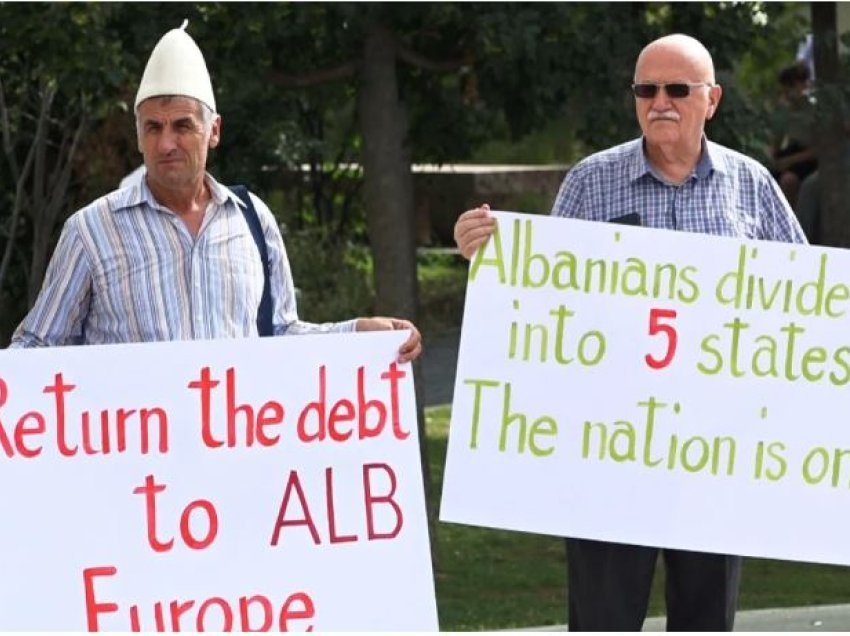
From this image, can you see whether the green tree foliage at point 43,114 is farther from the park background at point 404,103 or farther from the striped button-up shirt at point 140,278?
the striped button-up shirt at point 140,278

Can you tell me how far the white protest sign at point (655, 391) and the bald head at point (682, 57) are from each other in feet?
1.28

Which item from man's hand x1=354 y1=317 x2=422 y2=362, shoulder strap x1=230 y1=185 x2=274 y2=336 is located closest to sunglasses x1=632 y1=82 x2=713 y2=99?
man's hand x1=354 y1=317 x2=422 y2=362

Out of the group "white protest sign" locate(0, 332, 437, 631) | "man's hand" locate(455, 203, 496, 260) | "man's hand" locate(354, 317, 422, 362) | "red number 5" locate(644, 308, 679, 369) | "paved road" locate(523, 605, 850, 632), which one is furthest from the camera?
"paved road" locate(523, 605, 850, 632)

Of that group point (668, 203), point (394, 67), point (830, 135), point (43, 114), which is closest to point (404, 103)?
point (394, 67)

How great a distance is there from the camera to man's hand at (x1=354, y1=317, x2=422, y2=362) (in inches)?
202

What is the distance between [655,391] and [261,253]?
1.04 meters

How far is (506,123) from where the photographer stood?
905 centimetres

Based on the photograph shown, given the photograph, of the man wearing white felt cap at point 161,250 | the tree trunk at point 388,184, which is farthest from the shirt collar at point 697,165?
the tree trunk at point 388,184

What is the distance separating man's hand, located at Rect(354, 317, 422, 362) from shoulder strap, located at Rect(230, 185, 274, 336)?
0.21m

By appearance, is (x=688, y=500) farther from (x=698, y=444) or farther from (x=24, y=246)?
(x=24, y=246)

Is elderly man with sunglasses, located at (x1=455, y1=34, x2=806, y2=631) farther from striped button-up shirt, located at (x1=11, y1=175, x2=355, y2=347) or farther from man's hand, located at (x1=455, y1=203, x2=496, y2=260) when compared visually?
striped button-up shirt, located at (x1=11, y1=175, x2=355, y2=347)

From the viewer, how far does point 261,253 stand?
513 cm

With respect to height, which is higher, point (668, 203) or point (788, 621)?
point (668, 203)

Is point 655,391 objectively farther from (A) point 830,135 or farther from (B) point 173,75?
(A) point 830,135
